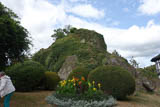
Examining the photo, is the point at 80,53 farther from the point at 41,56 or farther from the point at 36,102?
the point at 36,102

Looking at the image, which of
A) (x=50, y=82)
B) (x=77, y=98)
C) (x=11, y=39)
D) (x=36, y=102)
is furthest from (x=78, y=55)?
(x=77, y=98)

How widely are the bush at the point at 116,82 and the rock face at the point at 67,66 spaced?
5.39 meters

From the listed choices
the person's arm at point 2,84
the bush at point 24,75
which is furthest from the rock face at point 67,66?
the person's arm at point 2,84

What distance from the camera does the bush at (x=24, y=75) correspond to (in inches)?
427

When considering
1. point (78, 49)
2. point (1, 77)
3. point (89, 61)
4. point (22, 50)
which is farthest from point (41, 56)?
point (1, 77)

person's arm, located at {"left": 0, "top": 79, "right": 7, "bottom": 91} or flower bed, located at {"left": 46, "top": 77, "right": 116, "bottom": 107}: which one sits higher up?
person's arm, located at {"left": 0, "top": 79, "right": 7, "bottom": 91}

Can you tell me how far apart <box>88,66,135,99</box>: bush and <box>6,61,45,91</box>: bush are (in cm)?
464

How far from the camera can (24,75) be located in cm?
1089

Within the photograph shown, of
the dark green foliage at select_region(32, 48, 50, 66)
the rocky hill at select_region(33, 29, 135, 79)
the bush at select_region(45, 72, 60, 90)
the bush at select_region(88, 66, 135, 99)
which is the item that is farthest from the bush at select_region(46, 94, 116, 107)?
the dark green foliage at select_region(32, 48, 50, 66)

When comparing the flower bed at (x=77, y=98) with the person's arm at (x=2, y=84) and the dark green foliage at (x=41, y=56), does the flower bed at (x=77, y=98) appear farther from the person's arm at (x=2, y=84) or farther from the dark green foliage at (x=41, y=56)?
the dark green foliage at (x=41, y=56)

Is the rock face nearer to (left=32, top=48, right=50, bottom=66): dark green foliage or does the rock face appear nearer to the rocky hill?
the rocky hill

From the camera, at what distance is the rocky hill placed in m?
14.5

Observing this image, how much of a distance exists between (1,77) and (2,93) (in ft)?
1.73

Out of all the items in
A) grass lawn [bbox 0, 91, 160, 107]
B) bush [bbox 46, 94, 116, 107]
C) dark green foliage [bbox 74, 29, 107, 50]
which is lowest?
grass lawn [bbox 0, 91, 160, 107]
